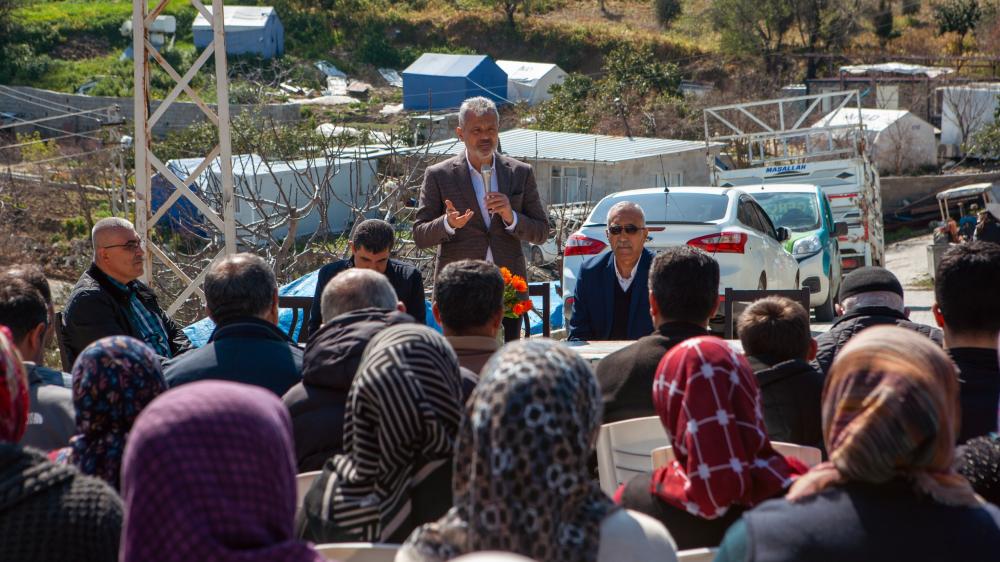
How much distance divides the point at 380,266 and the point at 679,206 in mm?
6270

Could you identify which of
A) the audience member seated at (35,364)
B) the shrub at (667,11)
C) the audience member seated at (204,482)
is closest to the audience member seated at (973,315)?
the audience member seated at (204,482)

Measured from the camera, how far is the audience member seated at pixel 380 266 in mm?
5863

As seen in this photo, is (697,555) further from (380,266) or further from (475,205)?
(475,205)

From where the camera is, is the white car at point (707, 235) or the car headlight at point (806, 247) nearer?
the white car at point (707, 235)

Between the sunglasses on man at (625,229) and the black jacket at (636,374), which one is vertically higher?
the sunglasses on man at (625,229)

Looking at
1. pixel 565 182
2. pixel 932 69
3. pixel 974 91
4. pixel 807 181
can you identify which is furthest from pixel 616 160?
pixel 932 69

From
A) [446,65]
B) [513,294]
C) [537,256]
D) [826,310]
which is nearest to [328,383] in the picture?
[513,294]

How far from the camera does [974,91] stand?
35531mm

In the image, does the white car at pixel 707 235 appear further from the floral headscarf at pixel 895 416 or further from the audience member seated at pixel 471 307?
the floral headscarf at pixel 895 416

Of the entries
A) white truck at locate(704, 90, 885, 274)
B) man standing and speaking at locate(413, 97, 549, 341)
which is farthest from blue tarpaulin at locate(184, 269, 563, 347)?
white truck at locate(704, 90, 885, 274)

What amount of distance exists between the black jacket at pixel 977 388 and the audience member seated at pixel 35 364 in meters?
2.96

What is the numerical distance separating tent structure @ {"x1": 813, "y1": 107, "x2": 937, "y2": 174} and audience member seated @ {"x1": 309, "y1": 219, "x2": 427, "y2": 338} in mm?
30164

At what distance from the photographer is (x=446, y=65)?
5028cm

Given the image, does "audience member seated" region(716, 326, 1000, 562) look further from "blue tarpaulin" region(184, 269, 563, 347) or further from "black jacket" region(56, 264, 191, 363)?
"blue tarpaulin" region(184, 269, 563, 347)
